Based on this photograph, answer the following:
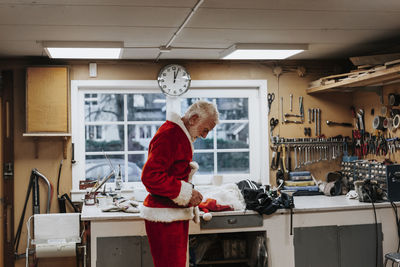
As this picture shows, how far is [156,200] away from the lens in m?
3.02

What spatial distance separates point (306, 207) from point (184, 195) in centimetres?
154

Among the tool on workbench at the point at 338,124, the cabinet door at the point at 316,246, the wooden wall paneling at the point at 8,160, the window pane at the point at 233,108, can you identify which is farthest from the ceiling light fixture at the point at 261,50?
the wooden wall paneling at the point at 8,160

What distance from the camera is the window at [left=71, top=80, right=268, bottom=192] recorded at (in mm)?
4930

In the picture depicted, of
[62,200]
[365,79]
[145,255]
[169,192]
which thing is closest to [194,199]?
[169,192]

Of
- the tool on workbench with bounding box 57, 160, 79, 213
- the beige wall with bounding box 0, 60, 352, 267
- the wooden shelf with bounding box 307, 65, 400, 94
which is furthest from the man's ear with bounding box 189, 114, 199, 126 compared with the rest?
the tool on workbench with bounding box 57, 160, 79, 213

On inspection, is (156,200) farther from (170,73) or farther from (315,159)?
(315,159)

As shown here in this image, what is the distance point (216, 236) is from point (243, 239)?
26 centimetres

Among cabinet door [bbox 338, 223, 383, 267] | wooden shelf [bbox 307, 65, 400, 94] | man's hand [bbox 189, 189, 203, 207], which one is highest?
wooden shelf [bbox 307, 65, 400, 94]

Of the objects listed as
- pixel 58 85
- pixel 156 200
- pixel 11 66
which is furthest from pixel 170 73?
pixel 156 200

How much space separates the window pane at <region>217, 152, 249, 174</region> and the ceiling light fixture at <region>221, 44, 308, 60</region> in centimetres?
121

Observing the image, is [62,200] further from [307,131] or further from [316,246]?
[307,131]

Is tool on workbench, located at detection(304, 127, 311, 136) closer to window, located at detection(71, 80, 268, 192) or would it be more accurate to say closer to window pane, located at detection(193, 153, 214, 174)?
window, located at detection(71, 80, 268, 192)

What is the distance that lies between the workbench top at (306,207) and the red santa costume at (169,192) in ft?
2.75

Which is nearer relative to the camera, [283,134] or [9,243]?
[9,243]
